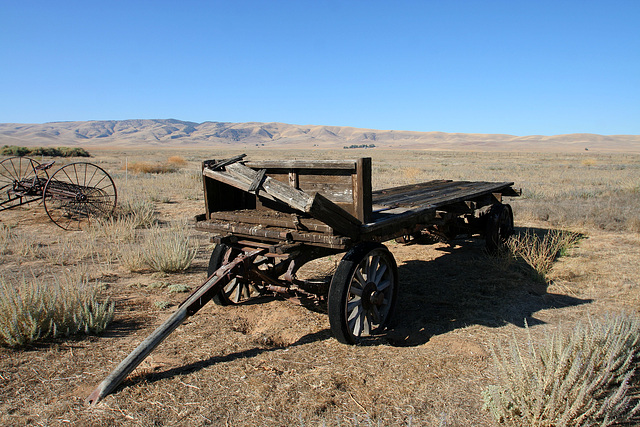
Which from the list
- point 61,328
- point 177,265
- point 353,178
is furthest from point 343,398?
point 177,265

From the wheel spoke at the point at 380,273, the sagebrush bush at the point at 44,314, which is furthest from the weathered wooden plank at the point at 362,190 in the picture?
the sagebrush bush at the point at 44,314

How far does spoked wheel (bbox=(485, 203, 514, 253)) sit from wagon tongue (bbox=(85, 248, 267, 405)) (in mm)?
4035

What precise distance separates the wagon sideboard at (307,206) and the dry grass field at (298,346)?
0.94m

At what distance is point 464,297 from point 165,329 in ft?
11.3

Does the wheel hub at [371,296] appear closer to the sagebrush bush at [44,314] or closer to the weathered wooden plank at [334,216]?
the weathered wooden plank at [334,216]

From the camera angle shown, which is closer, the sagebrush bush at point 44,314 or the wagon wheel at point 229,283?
the sagebrush bush at point 44,314

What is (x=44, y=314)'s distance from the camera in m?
3.48

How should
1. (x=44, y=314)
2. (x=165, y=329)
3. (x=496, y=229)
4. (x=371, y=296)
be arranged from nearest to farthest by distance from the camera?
(x=165, y=329), (x=44, y=314), (x=371, y=296), (x=496, y=229)

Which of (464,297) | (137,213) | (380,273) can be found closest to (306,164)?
(380,273)

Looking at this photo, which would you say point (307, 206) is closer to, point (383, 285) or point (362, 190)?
point (362, 190)

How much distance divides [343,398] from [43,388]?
2.00m

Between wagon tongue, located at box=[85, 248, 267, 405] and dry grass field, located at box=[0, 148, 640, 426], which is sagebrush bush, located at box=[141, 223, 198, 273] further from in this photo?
wagon tongue, located at box=[85, 248, 267, 405]

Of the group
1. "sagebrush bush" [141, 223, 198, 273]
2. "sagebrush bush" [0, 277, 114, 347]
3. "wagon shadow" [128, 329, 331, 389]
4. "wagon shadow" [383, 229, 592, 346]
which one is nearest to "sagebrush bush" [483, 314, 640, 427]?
"wagon shadow" [383, 229, 592, 346]

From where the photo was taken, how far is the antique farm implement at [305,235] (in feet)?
10.4
